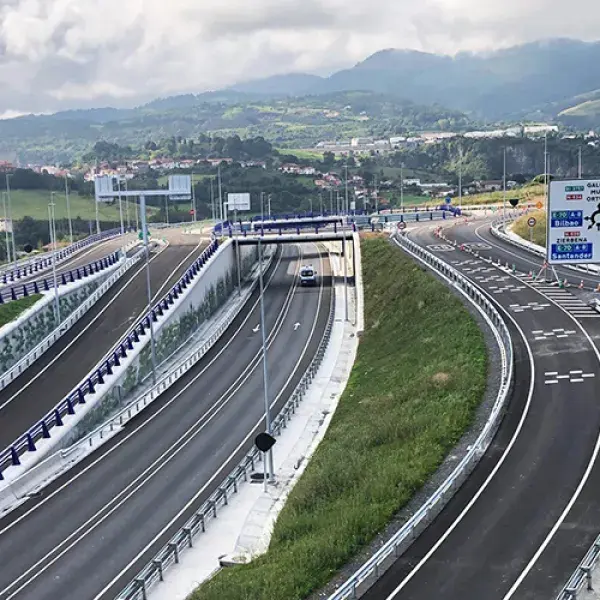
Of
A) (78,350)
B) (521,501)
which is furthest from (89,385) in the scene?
(521,501)

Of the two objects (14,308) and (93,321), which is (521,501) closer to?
(14,308)

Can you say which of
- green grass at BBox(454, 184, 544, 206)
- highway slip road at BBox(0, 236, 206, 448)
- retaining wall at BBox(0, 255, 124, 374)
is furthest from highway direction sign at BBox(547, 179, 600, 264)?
A: green grass at BBox(454, 184, 544, 206)

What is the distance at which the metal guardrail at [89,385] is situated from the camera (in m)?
33.4

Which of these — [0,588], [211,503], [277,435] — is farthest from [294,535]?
[277,435]

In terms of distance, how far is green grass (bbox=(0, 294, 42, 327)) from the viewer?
49406 mm

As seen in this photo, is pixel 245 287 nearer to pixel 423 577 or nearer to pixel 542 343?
pixel 542 343

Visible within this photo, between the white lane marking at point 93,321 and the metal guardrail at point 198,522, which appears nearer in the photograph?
the metal guardrail at point 198,522

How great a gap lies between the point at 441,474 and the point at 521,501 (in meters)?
3.21

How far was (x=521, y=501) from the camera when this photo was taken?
22.8m

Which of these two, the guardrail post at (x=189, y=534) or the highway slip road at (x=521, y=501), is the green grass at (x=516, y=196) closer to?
the highway slip road at (x=521, y=501)

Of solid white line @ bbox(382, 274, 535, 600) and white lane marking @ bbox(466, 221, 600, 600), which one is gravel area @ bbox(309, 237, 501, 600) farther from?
white lane marking @ bbox(466, 221, 600, 600)

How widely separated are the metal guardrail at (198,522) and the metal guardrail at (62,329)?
15533 mm

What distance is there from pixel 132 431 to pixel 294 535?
17093mm

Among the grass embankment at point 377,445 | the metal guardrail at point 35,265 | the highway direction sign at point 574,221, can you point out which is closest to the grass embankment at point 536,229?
the grass embankment at point 377,445
